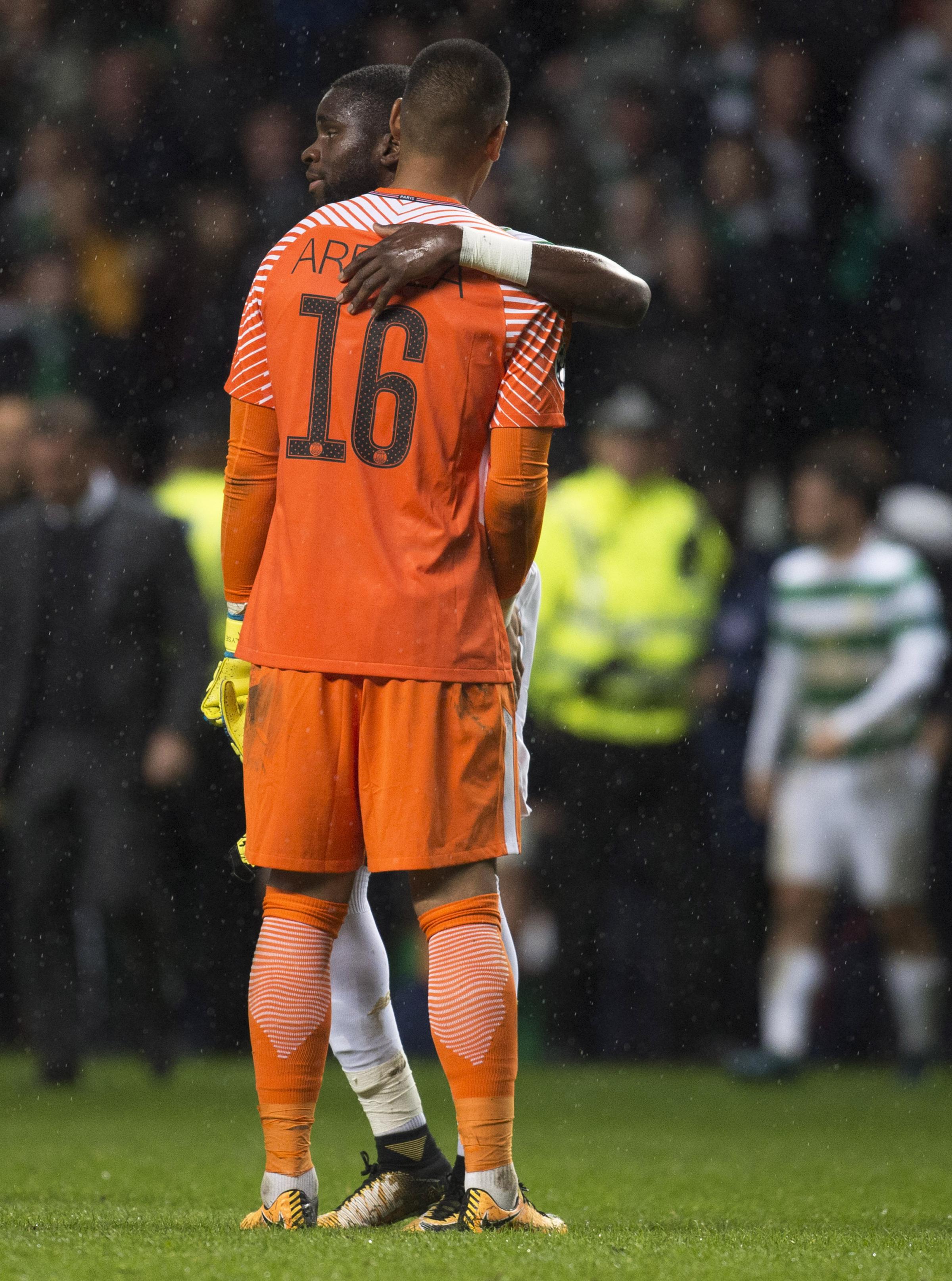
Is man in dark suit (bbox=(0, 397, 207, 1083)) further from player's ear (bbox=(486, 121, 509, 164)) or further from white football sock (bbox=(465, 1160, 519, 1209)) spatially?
white football sock (bbox=(465, 1160, 519, 1209))

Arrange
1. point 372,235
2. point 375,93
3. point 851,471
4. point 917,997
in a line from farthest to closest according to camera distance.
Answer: point 851,471 → point 917,997 → point 375,93 → point 372,235

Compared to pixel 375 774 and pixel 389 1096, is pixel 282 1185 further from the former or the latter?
pixel 375 774

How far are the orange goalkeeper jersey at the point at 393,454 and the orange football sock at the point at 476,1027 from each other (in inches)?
13.9

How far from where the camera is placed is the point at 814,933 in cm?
588

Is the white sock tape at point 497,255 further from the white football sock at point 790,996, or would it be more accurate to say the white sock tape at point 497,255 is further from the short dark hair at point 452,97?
the white football sock at point 790,996

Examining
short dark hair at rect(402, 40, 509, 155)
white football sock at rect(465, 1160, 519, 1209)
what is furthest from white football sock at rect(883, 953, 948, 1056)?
short dark hair at rect(402, 40, 509, 155)

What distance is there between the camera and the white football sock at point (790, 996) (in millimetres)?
5680

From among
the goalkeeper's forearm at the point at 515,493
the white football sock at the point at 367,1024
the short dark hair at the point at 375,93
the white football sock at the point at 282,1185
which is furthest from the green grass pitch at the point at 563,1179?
the short dark hair at the point at 375,93

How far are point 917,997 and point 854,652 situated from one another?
106cm

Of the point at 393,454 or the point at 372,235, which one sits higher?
the point at 372,235

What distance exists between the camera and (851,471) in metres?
6.05

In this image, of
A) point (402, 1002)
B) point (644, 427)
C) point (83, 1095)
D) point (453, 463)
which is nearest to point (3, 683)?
point (83, 1095)

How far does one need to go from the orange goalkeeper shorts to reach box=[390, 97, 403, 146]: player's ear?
0.84 metres

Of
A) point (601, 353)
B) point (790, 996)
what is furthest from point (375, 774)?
point (601, 353)
